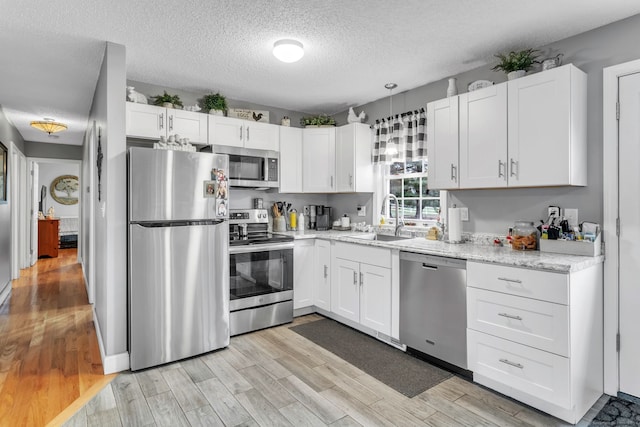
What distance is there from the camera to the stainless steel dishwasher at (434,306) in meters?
2.44

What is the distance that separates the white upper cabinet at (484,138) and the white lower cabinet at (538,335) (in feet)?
2.43

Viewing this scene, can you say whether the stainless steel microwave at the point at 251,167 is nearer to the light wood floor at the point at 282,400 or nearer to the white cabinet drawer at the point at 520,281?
the light wood floor at the point at 282,400

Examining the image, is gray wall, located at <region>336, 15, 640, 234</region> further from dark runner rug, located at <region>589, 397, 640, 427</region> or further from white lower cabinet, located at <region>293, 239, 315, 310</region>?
white lower cabinet, located at <region>293, 239, 315, 310</region>

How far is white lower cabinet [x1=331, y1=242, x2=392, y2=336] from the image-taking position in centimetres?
300

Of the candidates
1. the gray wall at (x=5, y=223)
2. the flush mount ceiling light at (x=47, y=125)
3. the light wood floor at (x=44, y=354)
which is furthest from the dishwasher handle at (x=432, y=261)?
the flush mount ceiling light at (x=47, y=125)

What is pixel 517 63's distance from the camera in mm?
2553

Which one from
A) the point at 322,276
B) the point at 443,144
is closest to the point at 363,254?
the point at 322,276

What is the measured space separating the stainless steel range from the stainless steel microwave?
0.50 metres

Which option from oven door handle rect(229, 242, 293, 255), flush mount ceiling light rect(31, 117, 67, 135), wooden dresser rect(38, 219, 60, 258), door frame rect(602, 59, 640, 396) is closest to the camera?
door frame rect(602, 59, 640, 396)

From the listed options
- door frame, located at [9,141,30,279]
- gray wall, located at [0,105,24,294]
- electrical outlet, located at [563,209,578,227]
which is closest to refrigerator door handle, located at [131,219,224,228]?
electrical outlet, located at [563,209,578,227]

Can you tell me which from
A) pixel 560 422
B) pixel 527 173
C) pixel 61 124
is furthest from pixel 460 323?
pixel 61 124

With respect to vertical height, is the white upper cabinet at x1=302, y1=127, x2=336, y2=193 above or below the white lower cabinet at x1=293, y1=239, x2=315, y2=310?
above

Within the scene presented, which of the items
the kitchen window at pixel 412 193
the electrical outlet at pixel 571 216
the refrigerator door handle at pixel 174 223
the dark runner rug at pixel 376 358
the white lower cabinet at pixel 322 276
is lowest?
the dark runner rug at pixel 376 358

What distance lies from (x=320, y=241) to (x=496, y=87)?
208 cm
